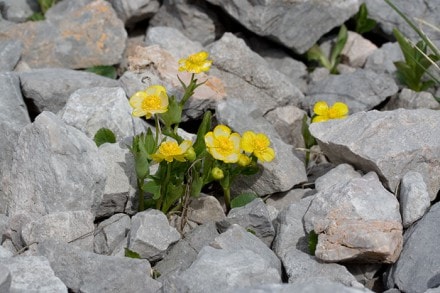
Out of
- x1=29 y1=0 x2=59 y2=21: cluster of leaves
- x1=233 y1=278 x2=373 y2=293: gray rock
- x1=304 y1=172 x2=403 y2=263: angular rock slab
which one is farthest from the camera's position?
x1=29 y1=0 x2=59 y2=21: cluster of leaves

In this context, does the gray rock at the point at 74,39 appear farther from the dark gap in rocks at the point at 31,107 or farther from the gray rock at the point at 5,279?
the gray rock at the point at 5,279

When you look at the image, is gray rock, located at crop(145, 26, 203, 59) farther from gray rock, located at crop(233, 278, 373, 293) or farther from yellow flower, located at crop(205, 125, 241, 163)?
gray rock, located at crop(233, 278, 373, 293)

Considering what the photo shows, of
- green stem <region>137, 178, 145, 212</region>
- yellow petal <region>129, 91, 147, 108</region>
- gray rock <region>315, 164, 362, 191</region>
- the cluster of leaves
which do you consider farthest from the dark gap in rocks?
gray rock <region>315, 164, 362, 191</region>

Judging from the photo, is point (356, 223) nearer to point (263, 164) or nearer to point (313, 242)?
point (313, 242)

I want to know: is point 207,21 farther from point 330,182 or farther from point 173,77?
point 330,182

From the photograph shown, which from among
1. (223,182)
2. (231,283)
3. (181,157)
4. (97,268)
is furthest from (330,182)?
(97,268)

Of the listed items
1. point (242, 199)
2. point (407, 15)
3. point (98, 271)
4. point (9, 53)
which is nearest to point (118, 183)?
point (242, 199)

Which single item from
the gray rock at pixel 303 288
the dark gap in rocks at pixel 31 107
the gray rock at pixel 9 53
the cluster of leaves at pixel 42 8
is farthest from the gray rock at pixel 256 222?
the cluster of leaves at pixel 42 8
